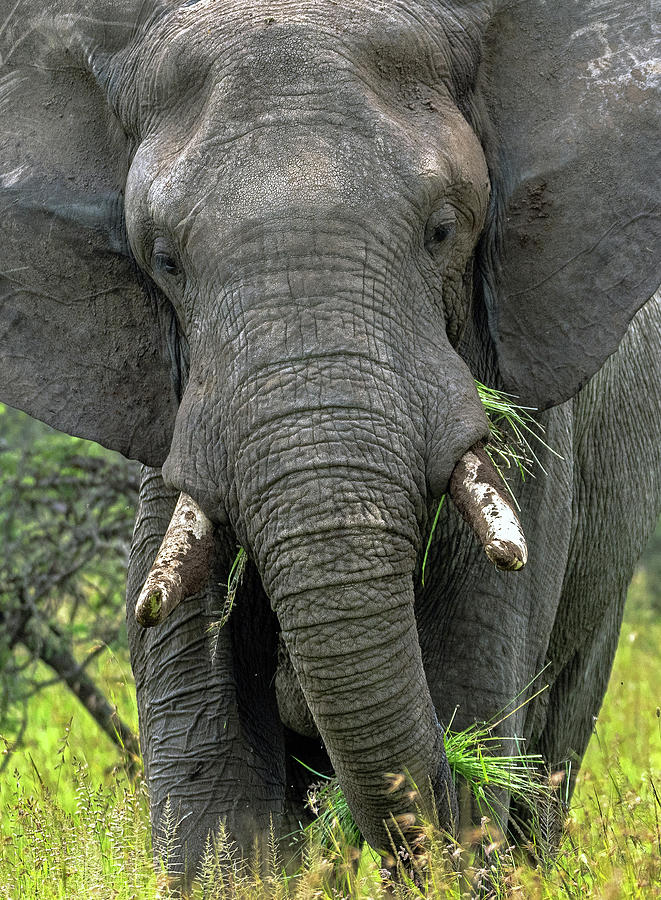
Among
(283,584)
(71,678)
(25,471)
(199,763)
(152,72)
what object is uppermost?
(152,72)

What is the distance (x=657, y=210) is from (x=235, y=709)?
1625 mm

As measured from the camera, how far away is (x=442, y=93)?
3.65 meters

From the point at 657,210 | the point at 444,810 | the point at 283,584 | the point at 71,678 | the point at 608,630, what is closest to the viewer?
the point at 283,584

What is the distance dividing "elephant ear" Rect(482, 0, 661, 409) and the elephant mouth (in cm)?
71

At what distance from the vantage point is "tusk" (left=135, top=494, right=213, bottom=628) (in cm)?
316

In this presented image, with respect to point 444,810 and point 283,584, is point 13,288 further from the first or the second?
point 444,810

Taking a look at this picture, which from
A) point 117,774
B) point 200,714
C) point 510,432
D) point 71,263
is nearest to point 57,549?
point 117,774

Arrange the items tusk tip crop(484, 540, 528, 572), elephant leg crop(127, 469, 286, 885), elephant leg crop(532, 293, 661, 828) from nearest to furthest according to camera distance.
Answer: tusk tip crop(484, 540, 528, 572), elephant leg crop(127, 469, 286, 885), elephant leg crop(532, 293, 661, 828)

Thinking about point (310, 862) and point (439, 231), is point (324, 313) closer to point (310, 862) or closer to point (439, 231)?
point (439, 231)


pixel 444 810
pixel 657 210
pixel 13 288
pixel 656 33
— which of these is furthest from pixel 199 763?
pixel 656 33

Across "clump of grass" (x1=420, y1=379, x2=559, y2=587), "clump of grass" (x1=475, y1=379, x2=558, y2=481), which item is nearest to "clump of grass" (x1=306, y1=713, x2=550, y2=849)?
"clump of grass" (x1=420, y1=379, x2=559, y2=587)

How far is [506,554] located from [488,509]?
12cm

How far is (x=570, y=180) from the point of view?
3844mm

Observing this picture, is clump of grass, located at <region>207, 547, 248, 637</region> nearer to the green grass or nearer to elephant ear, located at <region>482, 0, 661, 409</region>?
the green grass
